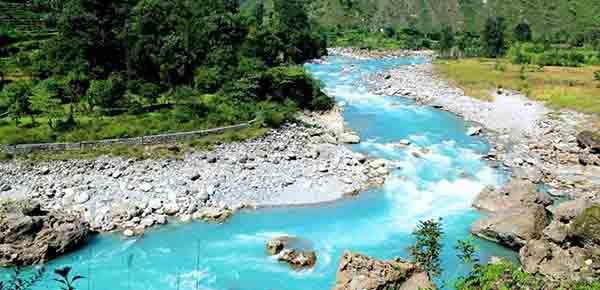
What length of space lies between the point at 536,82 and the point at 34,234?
6101cm

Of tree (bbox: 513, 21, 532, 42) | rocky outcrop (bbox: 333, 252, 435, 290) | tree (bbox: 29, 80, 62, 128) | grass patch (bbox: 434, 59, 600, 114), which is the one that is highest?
tree (bbox: 513, 21, 532, 42)

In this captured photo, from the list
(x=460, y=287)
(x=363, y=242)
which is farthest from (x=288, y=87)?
(x=460, y=287)

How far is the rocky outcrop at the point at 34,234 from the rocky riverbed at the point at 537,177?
20.1 metres

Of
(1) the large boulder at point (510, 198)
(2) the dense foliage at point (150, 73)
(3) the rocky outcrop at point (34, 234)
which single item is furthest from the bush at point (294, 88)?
(3) the rocky outcrop at point (34, 234)

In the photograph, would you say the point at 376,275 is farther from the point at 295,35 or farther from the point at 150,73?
the point at 295,35

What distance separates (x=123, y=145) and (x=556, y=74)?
6249cm

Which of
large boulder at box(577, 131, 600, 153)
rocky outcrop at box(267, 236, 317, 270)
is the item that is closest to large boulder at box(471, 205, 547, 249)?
rocky outcrop at box(267, 236, 317, 270)

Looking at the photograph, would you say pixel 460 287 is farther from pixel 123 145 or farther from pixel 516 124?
pixel 516 124

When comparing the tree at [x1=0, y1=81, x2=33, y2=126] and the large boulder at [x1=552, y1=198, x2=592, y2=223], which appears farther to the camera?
the tree at [x1=0, y1=81, x2=33, y2=126]

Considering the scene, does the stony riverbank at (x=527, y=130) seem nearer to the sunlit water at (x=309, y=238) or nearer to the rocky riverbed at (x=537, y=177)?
the rocky riverbed at (x=537, y=177)

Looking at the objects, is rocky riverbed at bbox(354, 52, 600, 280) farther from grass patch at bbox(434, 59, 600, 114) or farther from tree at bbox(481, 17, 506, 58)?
tree at bbox(481, 17, 506, 58)

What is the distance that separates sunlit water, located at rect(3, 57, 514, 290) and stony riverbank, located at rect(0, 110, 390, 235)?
1195 millimetres

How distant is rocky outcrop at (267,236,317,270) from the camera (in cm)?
2470

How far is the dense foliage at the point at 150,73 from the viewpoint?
39.7 m
